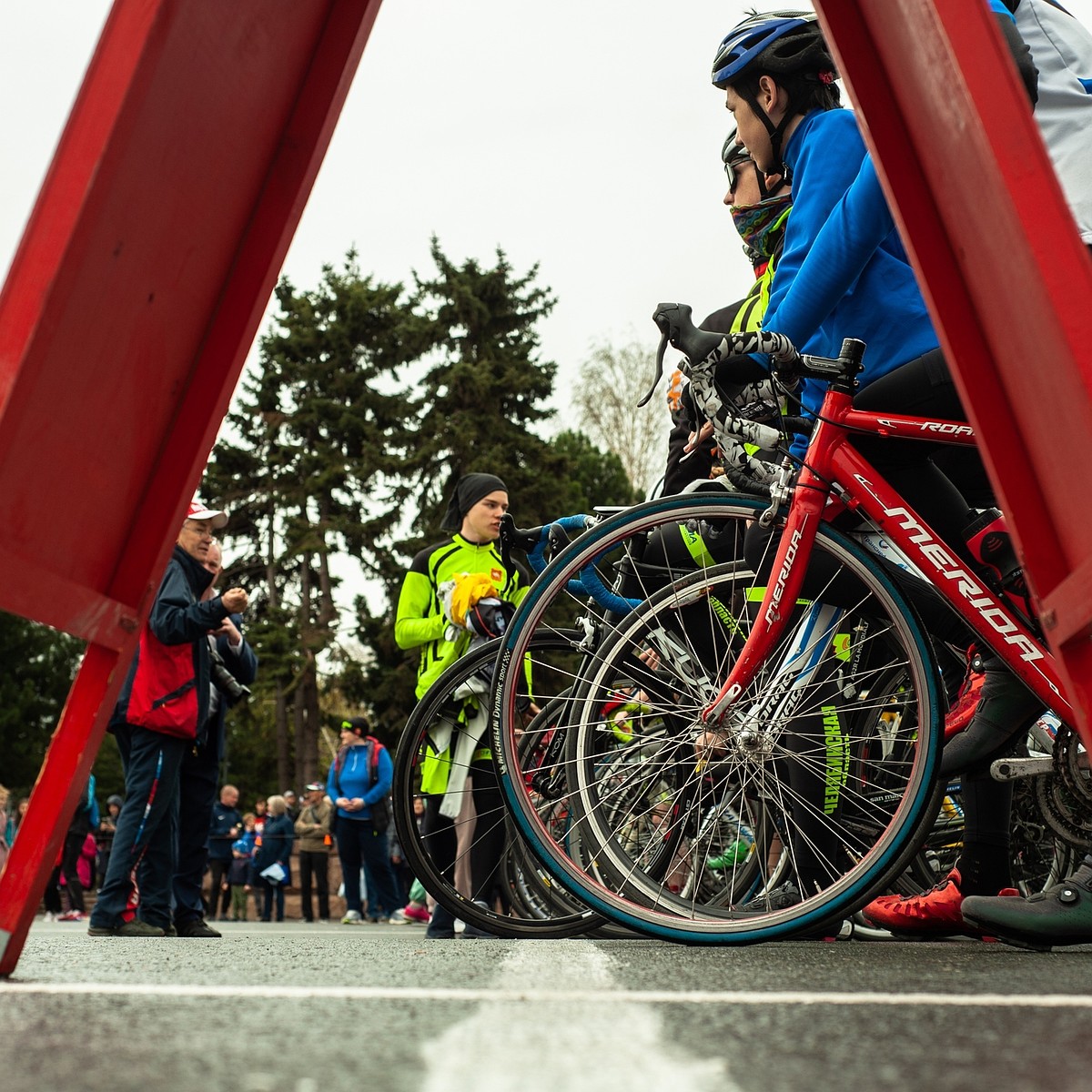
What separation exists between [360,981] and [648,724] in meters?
1.77

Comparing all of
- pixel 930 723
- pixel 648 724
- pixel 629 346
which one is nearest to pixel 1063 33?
pixel 930 723

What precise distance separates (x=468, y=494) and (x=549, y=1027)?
559 centimetres

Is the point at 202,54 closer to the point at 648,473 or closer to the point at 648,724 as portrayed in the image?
the point at 648,724

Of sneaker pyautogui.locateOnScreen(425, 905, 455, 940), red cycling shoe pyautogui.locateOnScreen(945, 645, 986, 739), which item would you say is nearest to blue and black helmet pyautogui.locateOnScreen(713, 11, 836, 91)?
red cycling shoe pyautogui.locateOnScreen(945, 645, 986, 739)

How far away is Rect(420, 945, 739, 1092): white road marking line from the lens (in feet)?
4.44

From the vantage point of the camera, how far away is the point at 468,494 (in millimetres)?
7207

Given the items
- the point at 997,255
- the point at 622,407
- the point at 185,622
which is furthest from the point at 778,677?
the point at 622,407

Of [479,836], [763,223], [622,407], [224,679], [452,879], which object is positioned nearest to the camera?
[763,223]

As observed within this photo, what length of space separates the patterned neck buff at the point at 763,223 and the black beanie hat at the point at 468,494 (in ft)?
7.92

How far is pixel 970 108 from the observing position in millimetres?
2053

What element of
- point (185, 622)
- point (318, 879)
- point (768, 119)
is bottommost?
point (318, 879)

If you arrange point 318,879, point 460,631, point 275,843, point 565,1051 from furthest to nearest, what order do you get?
point 275,843
point 318,879
point 460,631
point 565,1051

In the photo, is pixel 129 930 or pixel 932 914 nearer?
pixel 932 914

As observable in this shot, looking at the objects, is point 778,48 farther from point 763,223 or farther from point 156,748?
point 156,748
